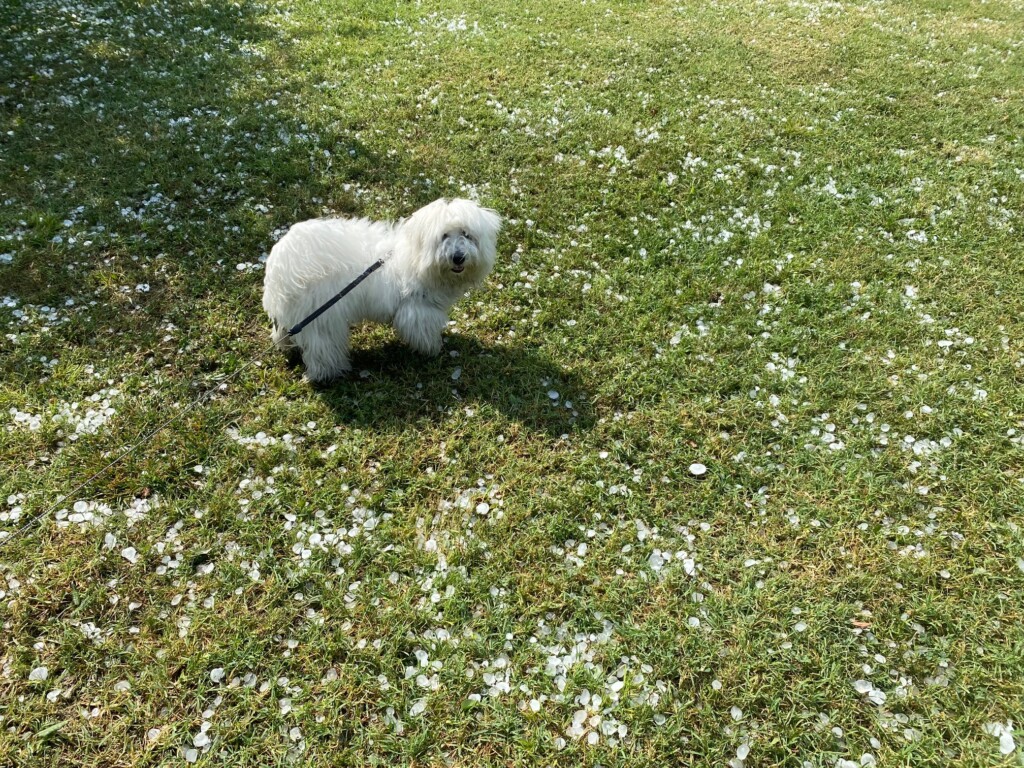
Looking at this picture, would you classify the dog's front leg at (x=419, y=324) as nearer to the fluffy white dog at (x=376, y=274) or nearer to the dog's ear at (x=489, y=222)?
the fluffy white dog at (x=376, y=274)

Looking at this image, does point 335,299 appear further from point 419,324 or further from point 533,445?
point 533,445

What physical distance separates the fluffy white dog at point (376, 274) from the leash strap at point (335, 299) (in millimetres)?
64

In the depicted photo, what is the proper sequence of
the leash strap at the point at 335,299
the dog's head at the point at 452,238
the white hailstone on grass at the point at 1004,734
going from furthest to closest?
the leash strap at the point at 335,299 → the dog's head at the point at 452,238 → the white hailstone on grass at the point at 1004,734

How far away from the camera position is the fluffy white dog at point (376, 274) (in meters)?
4.44

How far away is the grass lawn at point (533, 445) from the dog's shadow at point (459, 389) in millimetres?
38

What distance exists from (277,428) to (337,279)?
4.49ft

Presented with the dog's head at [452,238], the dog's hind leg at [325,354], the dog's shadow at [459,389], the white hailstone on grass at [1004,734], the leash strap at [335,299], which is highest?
the dog's head at [452,238]

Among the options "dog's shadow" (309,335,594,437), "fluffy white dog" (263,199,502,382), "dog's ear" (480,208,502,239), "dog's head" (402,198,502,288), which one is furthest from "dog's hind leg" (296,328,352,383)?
"dog's ear" (480,208,502,239)

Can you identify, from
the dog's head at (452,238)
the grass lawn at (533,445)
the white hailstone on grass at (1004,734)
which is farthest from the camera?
the dog's head at (452,238)

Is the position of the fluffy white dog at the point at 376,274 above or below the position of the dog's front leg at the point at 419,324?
above

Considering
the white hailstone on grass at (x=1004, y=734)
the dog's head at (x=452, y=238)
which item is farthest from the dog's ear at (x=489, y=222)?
the white hailstone on grass at (x=1004, y=734)

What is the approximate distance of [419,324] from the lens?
16.1 feet

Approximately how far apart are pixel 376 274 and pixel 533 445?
202 centimetres

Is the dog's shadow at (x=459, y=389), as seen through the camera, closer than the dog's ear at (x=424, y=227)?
No
